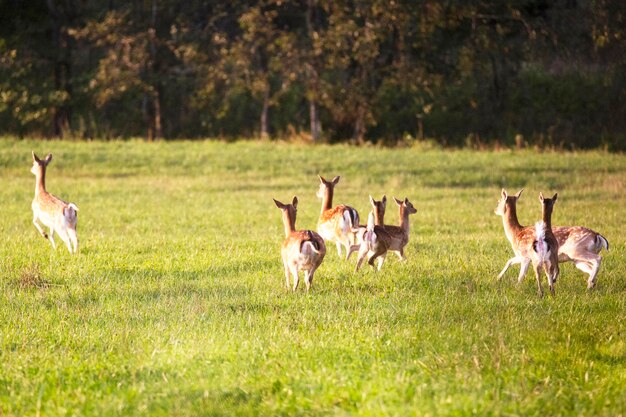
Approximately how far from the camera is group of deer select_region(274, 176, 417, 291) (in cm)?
1151

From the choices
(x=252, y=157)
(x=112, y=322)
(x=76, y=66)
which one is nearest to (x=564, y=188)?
(x=252, y=157)

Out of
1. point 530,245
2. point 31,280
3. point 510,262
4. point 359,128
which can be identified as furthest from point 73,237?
point 359,128

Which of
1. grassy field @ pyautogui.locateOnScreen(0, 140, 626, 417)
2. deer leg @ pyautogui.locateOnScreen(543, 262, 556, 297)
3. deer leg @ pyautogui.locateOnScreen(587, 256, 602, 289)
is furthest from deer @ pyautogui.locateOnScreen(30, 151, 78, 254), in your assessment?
deer leg @ pyautogui.locateOnScreen(587, 256, 602, 289)

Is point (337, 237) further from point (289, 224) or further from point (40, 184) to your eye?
point (40, 184)

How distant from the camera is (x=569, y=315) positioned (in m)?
10.8

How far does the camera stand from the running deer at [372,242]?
12.9m

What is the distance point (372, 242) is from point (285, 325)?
9.76 ft

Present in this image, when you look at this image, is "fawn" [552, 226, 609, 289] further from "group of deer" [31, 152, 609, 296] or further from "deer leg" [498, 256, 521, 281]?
"deer leg" [498, 256, 521, 281]

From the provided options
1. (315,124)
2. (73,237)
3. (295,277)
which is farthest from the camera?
(315,124)

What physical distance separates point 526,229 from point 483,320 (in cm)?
223

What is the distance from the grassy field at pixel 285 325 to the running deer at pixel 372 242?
0.73 feet

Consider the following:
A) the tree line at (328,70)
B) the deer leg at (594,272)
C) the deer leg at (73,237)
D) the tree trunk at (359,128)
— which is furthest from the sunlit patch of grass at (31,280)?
the tree trunk at (359,128)

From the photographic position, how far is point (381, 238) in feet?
42.9

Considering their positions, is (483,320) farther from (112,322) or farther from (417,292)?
(112,322)
